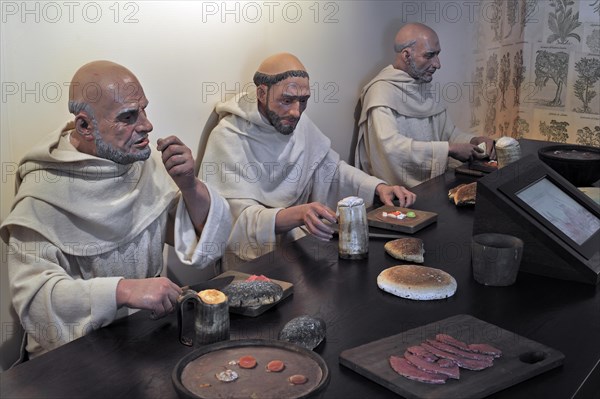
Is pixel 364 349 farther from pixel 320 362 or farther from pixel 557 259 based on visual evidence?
pixel 557 259

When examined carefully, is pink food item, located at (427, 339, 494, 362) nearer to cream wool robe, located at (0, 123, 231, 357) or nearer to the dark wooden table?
the dark wooden table

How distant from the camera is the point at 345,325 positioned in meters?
1.69

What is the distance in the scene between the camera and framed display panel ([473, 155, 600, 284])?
6.53ft

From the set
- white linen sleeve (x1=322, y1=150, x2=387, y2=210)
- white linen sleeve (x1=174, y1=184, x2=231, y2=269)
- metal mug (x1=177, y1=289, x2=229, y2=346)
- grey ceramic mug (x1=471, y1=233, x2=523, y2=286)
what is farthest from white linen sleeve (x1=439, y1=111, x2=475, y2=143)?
metal mug (x1=177, y1=289, x2=229, y2=346)

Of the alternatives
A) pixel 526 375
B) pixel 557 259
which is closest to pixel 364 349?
pixel 526 375

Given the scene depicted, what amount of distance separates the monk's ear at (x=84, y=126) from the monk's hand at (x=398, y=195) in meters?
1.15

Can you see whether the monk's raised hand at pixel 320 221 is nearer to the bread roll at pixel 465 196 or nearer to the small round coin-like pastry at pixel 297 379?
Answer: the bread roll at pixel 465 196

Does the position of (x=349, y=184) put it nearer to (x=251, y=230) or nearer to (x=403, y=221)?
(x=251, y=230)

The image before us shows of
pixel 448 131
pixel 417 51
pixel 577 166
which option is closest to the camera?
pixel 577 166

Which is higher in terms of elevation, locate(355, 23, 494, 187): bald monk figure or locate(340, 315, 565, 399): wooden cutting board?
locate(355, 23, 494, 187): bald monk figure

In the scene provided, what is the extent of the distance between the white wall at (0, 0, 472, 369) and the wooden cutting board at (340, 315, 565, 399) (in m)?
1.42

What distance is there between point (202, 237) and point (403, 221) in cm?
66

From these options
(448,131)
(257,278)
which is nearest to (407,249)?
(257,278)

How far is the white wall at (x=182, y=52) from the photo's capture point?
2.37 m
